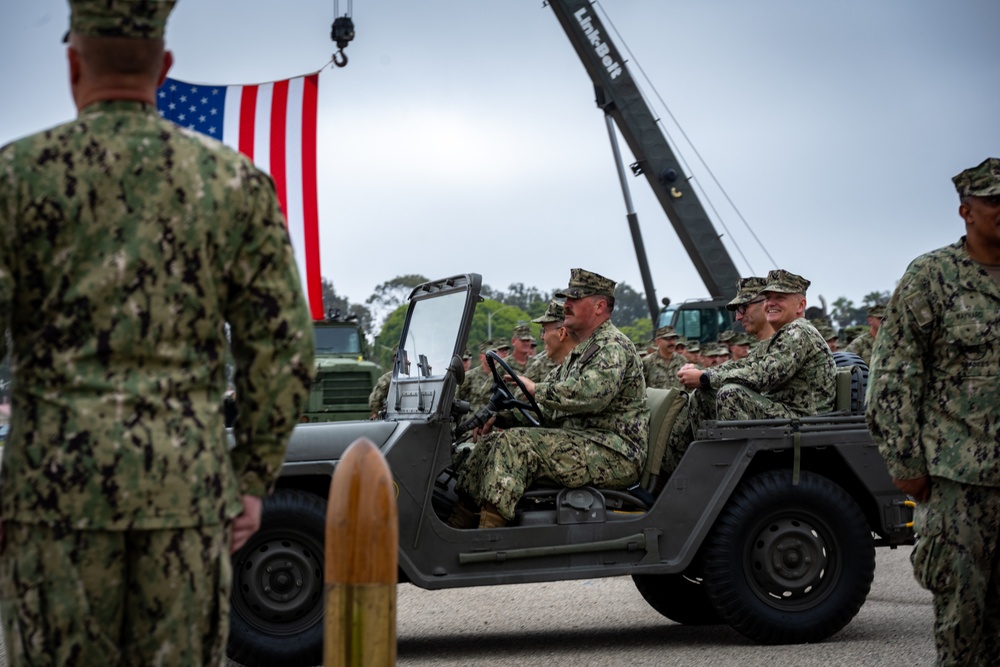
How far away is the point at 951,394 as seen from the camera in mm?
4262

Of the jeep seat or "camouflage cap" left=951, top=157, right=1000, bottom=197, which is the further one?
the jeep seat

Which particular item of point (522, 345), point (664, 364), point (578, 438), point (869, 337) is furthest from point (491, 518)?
point (869, 337)

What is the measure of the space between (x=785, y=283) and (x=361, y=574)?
5289mm

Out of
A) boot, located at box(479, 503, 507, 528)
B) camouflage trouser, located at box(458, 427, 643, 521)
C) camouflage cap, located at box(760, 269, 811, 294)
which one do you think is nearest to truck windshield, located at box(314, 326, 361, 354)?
camouflage cap, located at box(760, 269, 811, 294)

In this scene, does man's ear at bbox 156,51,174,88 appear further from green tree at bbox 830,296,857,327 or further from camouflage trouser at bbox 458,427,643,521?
green tree at bbox 830,296,857,327

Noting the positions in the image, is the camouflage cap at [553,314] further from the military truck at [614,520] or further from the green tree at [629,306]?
the green tree at [629,306]

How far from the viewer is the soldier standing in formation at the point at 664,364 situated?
52.5 ft

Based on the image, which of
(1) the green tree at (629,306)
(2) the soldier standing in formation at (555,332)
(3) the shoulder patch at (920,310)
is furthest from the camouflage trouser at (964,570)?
(1) the green tree at (629,306)

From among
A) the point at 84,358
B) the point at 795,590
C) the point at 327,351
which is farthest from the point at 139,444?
the point at 327,351

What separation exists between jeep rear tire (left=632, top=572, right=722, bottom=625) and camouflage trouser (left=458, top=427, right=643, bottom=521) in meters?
1.22

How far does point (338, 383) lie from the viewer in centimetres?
2006

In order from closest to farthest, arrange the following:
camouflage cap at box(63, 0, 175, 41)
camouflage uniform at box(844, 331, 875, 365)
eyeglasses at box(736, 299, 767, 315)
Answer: camouflage cap at box(63, 0, 175, 41) < eyeglasses at box(736, 299, 767, 315) < camouflage uniform at box(844, 331, 875, 365)

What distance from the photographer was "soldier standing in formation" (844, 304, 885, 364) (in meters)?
14.6

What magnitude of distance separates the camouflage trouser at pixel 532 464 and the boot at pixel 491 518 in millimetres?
38
